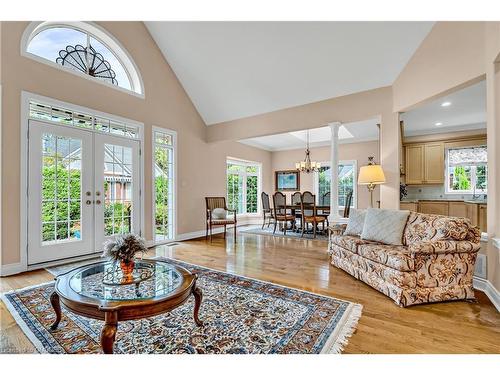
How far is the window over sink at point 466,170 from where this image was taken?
562 cm

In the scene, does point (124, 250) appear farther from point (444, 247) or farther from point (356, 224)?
point (356, 224)

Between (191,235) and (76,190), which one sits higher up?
(76,190)

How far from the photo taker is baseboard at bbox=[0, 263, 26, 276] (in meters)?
3.13

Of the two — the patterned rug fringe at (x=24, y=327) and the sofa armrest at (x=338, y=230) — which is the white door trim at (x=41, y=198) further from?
the sofa armrest at (x=338, y=230)

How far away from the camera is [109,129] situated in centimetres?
430

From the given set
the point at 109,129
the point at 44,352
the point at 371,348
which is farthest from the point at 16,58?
the point at 371,348

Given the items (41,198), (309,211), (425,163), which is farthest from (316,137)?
(41,198)

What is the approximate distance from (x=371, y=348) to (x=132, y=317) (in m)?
1.55

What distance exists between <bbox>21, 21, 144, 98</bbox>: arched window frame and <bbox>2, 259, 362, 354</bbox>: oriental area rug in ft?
10.1

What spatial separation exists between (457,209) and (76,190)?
7.25m

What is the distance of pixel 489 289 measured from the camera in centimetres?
256

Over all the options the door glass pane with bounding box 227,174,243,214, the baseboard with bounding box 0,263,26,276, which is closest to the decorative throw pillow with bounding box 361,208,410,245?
the baseboard with bounding box 0,263,26,276

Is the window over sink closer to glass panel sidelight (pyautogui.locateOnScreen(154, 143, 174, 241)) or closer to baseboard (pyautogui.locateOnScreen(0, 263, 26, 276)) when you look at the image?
glass panel sidelight (pyautogui.locateOnScreen(154, 143, 174, 241))
